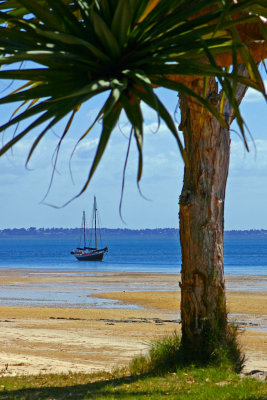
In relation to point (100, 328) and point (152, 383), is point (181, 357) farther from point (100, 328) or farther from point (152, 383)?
point (100, 328)

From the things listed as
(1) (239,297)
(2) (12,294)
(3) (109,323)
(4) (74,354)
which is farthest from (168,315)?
(2) (12,294)

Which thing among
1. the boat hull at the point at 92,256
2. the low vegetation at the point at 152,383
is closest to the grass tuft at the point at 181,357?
the low vegetation at the point at 152,383

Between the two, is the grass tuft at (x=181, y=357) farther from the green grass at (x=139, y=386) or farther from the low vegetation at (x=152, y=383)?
the green grass at (x=139, y=386)

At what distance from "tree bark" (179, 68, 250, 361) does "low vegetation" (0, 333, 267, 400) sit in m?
0.41

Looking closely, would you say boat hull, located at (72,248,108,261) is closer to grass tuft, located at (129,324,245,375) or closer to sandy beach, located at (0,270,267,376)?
sandy beach, located at (0,270,267,376)

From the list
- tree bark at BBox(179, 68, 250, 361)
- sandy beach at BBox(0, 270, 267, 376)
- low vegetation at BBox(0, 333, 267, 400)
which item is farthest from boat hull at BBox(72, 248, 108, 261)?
tree bark at BBox(179, 68, 250, 361)

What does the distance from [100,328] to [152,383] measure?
10484mm

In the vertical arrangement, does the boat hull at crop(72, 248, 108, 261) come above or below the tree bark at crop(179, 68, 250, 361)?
below

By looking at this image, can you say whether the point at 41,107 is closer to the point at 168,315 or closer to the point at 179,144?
the point at 179,144

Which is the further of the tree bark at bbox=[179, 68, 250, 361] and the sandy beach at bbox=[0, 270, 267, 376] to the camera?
the sandy beach at bbox=[0, 270, 267, 376]

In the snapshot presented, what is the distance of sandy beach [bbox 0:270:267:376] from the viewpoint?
12048 millimetres

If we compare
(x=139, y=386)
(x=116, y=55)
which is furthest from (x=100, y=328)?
(x=116, y=55)

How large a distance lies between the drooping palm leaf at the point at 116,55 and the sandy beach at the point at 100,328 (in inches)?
242

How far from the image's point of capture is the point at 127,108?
15.9ft
